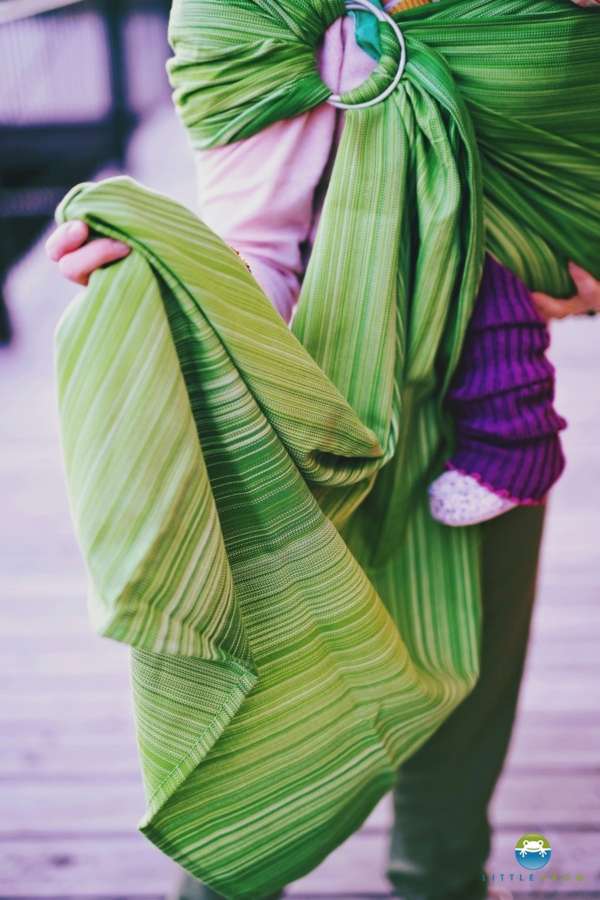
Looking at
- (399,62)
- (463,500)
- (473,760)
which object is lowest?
(473,760)

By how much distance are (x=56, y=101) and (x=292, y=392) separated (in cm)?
415

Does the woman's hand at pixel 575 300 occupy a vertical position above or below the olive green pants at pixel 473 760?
above

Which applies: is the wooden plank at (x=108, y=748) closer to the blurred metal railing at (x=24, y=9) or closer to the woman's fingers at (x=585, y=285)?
the woman's fingers at (x=585, y=285)

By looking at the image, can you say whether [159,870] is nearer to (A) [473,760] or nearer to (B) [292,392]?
(A) [473,760]

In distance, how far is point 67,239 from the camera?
2.09 feet

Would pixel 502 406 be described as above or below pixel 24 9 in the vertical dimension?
below

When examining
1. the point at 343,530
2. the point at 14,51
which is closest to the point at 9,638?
the point at 343,530

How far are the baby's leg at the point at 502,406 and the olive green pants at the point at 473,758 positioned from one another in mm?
104

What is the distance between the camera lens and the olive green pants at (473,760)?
101 centimetres

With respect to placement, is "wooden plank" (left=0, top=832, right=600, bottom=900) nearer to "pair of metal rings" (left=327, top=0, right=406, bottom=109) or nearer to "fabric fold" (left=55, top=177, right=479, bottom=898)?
"fabric fold" (left=55, top=177, right=479, bottom=898)

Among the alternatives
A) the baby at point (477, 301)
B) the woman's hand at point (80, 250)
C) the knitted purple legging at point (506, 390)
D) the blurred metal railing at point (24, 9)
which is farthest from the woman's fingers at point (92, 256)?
the blurred metal railing at point (24, 9)

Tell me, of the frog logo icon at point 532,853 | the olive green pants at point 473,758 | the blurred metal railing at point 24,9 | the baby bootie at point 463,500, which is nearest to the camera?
the baby bootie at point 463,500

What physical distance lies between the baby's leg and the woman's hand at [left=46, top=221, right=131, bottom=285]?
1.09 ft

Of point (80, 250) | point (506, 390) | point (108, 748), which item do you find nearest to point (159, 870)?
point (108, 748)
